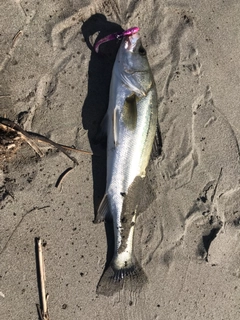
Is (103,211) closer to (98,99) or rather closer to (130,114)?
(130,114)

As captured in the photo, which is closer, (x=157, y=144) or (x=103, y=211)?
(x=103, y=211)

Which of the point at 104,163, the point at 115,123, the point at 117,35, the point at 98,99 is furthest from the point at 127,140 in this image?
the point at 117,35

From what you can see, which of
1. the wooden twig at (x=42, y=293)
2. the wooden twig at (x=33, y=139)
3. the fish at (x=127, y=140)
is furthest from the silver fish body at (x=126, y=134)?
the wooden twig at (x=42, y=293)

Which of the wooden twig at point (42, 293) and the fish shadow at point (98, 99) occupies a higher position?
the fish shadow at point (98, 99)

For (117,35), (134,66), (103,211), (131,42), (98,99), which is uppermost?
(117,35)

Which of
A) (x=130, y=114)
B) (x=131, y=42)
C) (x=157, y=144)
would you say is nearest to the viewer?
(x=130, y=114)

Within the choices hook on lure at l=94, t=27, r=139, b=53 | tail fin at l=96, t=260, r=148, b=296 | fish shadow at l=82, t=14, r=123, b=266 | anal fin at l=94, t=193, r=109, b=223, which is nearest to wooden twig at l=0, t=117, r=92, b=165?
fish shadow at l=82, t=14, r=123, b=266

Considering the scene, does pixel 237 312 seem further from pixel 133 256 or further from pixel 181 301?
pixel 133 256

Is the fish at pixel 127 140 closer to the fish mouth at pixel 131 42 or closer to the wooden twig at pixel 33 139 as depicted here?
the fish mouth at pixel 131 42
